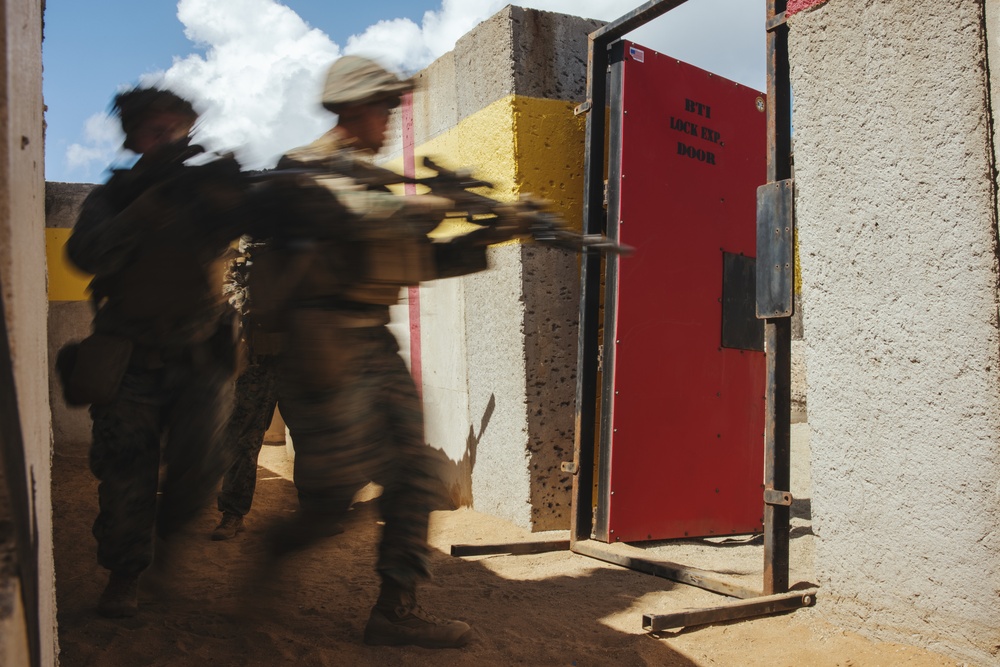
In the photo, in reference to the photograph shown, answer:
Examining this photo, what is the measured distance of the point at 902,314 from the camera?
7.78 feet

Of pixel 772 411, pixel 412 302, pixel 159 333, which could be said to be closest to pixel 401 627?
pixel 159 333

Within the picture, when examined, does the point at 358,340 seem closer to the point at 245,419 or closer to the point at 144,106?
the point at 144,106

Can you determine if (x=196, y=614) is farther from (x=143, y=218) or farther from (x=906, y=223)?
(x=906, y=223)

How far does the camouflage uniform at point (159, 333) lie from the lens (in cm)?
229

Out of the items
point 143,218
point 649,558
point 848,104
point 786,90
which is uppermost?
point 786,90

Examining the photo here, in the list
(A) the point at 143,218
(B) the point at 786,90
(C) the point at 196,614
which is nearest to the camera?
(A) the point at 143,218

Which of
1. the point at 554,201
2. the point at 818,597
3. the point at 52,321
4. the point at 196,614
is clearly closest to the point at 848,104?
the point at 818,597

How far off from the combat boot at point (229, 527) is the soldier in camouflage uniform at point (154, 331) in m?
1.32

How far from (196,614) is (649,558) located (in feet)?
6.62

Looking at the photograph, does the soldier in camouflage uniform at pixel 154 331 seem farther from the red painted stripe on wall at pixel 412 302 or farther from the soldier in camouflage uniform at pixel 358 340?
the red painted stripe on wall at pixel 412 302

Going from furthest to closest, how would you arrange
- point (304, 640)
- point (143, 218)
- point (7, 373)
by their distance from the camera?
point (304, 640)
point (143, 218)
point (7, 373)

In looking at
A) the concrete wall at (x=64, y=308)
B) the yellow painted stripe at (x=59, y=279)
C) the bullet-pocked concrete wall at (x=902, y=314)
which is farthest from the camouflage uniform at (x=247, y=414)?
the yellow painted stripe at (x=59, y=279)

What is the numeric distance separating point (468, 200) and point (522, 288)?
1753mm

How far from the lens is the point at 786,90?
2.98 meters
